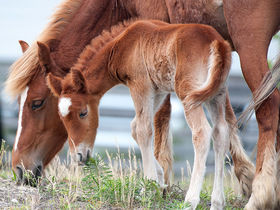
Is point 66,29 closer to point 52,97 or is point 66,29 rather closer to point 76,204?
point 52,97

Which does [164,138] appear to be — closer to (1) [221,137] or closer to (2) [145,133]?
(2) [145,133]

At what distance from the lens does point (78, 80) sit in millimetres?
4707

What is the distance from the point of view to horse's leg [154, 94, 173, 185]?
5.53m

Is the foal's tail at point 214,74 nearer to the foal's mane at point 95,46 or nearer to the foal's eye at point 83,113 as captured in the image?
the foal's eye at point 83,113

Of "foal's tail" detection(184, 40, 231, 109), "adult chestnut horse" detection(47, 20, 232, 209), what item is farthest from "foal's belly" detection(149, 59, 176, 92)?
"foal's tail" detection(184, 40, 231, 109)

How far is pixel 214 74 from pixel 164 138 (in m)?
1.56

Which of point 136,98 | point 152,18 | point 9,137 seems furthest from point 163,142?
point 9,137

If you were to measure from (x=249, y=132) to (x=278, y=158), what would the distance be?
741 cm

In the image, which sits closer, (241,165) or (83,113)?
(83,113)

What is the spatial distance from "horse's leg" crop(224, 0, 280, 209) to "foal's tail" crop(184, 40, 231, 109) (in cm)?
29

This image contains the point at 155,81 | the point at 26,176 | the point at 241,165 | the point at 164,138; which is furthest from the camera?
the point at 164,138

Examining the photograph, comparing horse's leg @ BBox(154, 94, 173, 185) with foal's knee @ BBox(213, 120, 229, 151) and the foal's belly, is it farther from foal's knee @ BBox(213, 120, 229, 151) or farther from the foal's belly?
foal's knee @ BBox(213, 120, 229, 151)

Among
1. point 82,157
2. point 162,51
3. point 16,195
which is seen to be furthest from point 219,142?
point 16,195

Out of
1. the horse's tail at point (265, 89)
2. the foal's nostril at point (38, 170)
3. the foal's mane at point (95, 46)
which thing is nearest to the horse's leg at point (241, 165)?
the horse's tail at point (265, 89)
